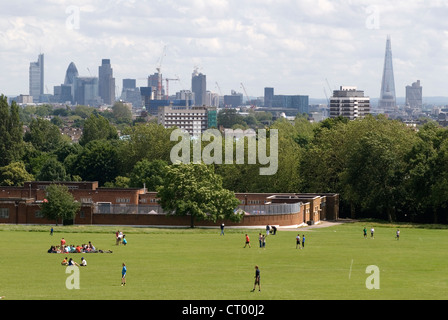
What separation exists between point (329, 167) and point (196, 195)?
32387 millimetres

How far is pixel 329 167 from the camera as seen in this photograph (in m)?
134

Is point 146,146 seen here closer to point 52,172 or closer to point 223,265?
point 52,172

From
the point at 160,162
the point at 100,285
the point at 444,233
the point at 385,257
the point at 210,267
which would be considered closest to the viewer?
the point at 100,285

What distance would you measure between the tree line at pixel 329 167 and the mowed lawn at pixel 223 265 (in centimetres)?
1778

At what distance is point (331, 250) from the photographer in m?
82.1

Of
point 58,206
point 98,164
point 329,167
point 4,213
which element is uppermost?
point 329,167

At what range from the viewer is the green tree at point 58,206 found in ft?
354

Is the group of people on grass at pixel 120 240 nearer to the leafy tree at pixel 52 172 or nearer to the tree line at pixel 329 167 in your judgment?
the tree line at pixel 329 167

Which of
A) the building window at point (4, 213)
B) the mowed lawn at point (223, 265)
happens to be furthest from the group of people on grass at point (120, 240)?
the building window at point (4, 213)

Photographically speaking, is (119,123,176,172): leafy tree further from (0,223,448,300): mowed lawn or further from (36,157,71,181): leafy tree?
(0,223,448,300): mowed lawn

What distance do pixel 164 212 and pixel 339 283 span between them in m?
50.8

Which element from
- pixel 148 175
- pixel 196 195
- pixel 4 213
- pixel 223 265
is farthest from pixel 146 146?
pixel 223 265
